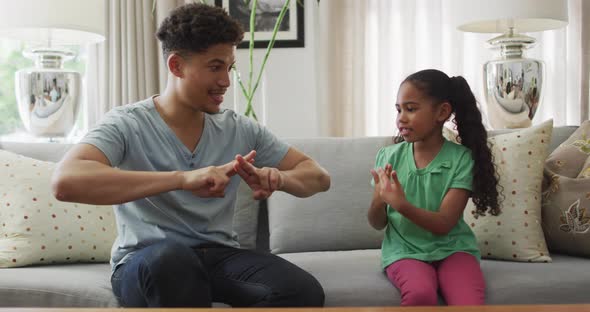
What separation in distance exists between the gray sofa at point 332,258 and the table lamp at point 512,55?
511mm

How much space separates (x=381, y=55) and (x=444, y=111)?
1.81 m

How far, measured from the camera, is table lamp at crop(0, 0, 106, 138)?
297cm

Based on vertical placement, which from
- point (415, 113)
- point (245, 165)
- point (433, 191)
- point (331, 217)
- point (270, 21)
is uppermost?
point (270, 21)

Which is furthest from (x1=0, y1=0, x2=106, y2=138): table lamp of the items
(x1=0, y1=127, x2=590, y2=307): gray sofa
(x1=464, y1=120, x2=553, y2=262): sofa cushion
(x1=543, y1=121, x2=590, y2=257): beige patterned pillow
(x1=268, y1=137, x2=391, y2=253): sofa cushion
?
(x1=543, y1=121, x2=590, y2=257): beige patterned pillow

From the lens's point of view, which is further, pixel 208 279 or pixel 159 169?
pixel 159 169

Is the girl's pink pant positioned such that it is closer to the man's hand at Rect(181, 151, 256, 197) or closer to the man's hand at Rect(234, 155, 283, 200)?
the man's hand at Rect(234, 155, 283, 200)

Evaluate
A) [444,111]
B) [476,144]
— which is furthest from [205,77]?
[476,144]

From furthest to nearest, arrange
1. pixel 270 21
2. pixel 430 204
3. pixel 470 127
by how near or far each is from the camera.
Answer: pixel 270 21 < pixel 470 127 < pixel 430 204

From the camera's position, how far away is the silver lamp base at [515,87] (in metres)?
3.04

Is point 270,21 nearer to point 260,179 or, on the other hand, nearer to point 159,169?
point 159,169

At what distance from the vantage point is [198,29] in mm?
1823

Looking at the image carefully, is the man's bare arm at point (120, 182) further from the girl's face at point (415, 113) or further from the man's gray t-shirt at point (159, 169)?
the girl's face at point (415, 113)

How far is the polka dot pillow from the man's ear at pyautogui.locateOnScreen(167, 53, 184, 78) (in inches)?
24.1

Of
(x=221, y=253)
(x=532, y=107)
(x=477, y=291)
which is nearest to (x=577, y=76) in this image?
(x=532, y=107)
